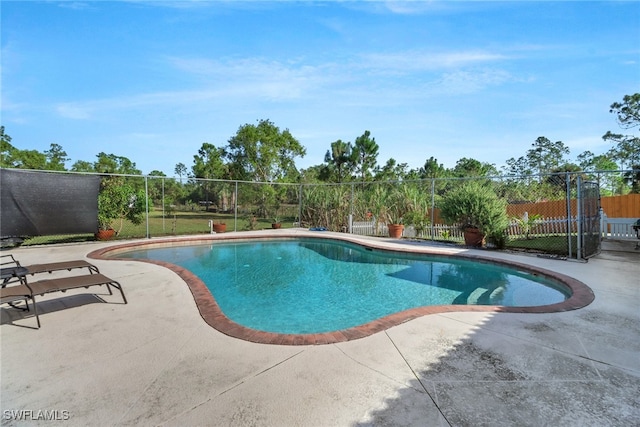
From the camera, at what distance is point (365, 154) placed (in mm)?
→ 25938

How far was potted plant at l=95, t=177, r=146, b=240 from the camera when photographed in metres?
9.26

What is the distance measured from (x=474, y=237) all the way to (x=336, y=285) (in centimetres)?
493

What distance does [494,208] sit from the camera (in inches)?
324

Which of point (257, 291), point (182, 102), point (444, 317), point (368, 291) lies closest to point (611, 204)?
point (368, 291)

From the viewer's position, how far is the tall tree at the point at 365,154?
25.4 m

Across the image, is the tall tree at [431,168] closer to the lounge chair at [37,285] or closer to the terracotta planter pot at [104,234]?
the terracotta planter pot at [104,234]

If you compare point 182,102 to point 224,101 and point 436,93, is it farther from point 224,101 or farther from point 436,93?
point 436,93

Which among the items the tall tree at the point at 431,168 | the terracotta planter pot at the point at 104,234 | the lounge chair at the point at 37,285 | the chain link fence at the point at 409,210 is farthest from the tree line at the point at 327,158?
the lounge chair at the point at 37,285

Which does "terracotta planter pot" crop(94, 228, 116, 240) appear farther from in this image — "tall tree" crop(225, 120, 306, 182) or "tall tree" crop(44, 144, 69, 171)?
"tall tree" crop(44, 144, 69, 171)

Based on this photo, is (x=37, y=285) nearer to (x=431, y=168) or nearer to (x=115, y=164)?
(x=431, y=168)

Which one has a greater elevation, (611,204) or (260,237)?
(611,204)

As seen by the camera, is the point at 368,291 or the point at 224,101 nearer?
the point at 368,291

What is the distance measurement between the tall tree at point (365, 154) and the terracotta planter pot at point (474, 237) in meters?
17.5

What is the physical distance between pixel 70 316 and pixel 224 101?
10.9 m
